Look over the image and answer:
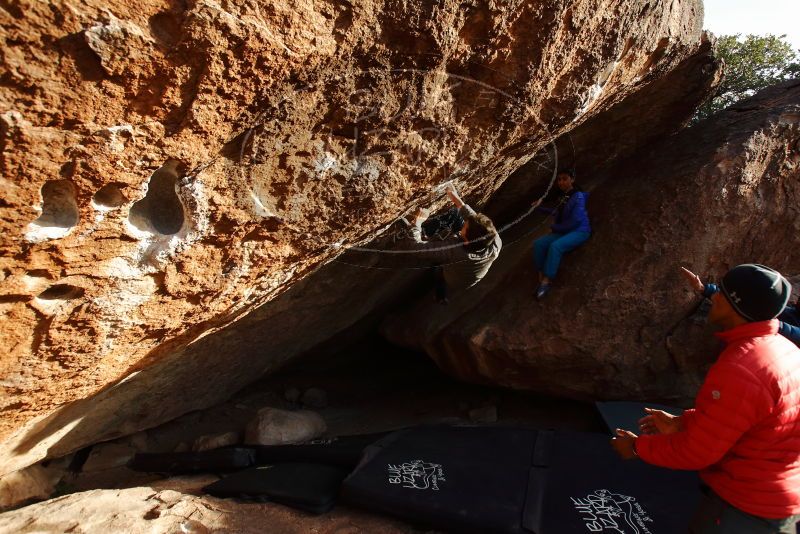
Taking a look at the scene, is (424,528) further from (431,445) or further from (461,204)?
(461,204)

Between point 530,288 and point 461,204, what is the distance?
3.71 feet

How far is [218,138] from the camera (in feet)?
6.36

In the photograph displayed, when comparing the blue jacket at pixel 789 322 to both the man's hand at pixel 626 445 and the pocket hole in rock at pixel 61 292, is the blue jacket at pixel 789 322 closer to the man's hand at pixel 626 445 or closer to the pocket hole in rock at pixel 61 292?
the man's hand at pixel 626 445

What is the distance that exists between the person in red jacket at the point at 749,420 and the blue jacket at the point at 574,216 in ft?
7.33

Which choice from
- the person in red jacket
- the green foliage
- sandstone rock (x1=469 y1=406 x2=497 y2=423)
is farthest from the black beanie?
the green foliage

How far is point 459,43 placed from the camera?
2.29 meters

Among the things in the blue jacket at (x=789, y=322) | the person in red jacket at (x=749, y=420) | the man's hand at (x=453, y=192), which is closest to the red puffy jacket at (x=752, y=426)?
the person in red jacket at (x=749, y=420)

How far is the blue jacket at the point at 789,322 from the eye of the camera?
2.62 meters

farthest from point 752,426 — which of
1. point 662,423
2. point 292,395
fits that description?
point 292,395

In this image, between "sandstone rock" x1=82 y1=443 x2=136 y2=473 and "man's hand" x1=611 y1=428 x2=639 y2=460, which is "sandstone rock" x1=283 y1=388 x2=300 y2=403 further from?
"man's hand" x1=611 y1=428 x2=639 y2=460

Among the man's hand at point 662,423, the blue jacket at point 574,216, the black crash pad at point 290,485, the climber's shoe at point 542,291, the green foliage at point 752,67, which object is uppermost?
the green foliage at point 752,67

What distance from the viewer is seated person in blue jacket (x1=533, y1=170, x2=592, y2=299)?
12.6 feet

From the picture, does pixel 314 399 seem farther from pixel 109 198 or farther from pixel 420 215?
pixel 109 198

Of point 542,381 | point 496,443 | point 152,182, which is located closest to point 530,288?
point 542,381
